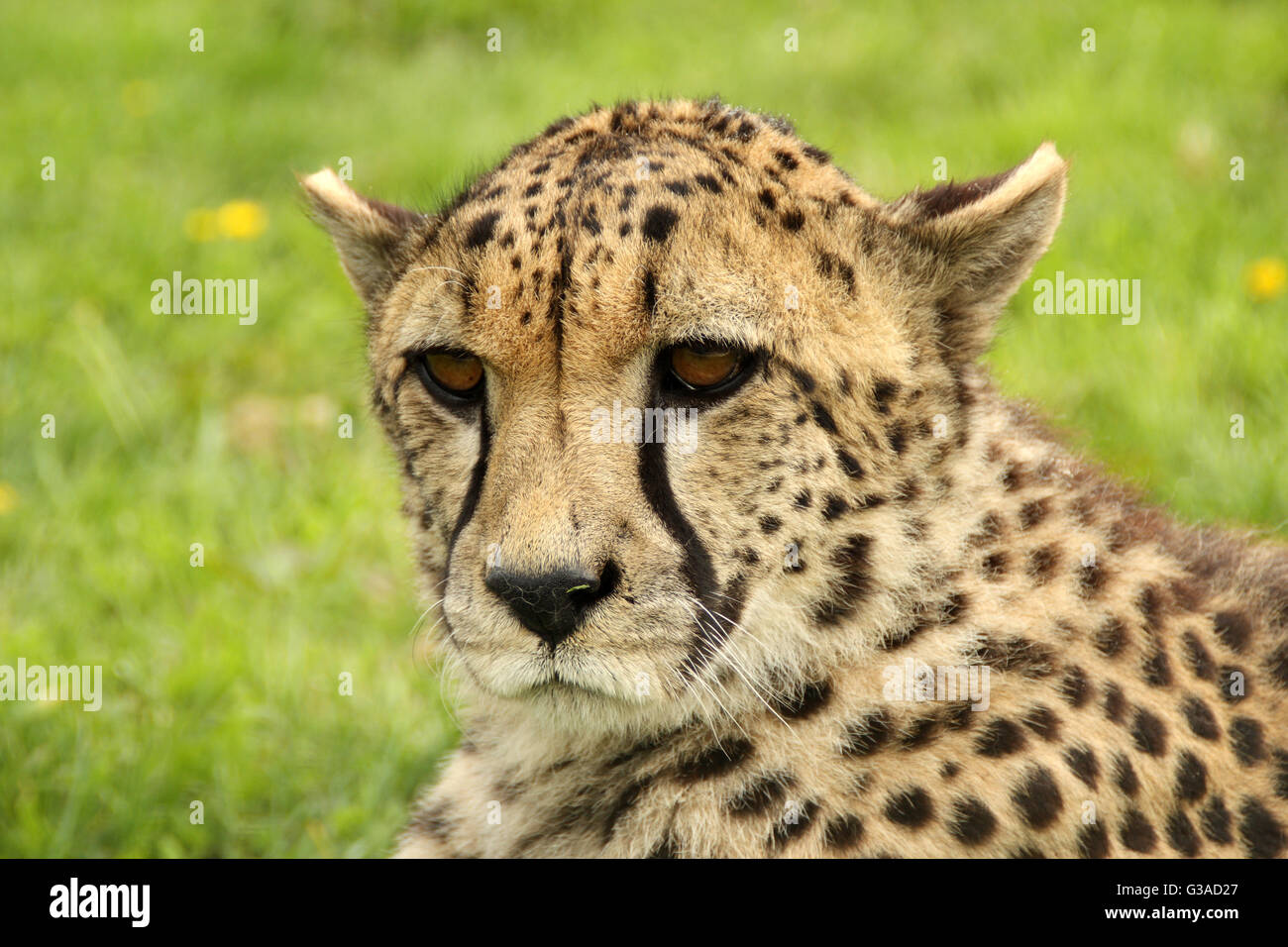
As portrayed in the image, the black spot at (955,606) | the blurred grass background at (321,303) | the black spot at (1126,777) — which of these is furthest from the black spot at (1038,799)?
the blurred grass background at (321,303)

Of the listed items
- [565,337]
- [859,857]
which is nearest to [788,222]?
[565,337]

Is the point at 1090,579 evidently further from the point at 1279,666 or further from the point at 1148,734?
the point at 1279,666

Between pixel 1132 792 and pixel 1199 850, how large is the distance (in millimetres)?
181

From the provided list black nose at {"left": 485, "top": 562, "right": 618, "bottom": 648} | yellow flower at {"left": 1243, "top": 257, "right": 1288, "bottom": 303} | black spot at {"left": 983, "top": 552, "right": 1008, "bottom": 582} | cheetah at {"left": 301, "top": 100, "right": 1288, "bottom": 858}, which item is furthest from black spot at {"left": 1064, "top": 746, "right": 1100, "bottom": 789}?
yellow flower at {"left": 1243, "top": 257, "right": 1288, "bottom": 303}

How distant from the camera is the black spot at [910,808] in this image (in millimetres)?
2699

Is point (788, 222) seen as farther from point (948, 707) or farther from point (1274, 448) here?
point (1274, 448)

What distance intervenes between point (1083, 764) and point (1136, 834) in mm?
169

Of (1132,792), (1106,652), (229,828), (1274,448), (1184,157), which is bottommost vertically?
(229,828)

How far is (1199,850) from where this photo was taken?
2.77 m

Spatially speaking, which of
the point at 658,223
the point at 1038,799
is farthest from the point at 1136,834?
the point at 658,223

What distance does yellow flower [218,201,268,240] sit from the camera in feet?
21.7

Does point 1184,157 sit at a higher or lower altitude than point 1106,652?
higher

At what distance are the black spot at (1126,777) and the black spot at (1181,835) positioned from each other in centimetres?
10

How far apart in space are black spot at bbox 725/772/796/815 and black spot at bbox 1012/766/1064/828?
0.42m
